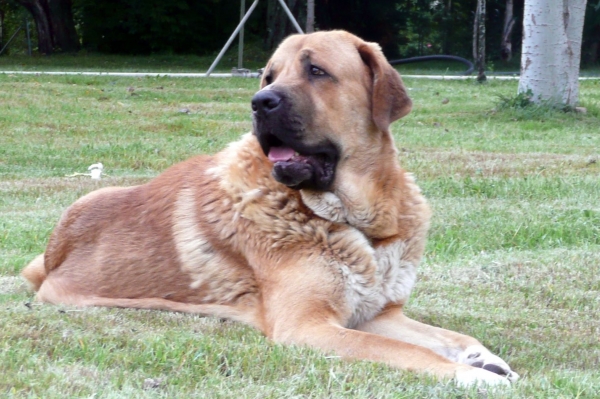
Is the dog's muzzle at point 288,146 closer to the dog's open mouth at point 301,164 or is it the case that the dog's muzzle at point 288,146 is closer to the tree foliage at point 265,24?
the dog's open mouth at point 301,164

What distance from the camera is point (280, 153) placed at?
446 centimetres

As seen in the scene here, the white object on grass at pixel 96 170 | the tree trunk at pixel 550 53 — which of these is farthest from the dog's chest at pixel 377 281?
the tree trunk at pixel 550 53

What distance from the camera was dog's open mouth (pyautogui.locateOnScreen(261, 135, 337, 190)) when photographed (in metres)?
4.36

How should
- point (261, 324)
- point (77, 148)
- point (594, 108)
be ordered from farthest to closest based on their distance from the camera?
1. point (594, 108)
2. point (77, 148)
3. point (261, 324)

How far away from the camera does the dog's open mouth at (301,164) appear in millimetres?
4363

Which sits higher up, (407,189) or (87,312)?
(407,189)

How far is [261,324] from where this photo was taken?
172 inches

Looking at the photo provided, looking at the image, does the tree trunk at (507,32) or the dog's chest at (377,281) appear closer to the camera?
the dog's chest at (377,281)

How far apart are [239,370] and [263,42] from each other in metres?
31.6

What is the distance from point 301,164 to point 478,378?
4.69 feet

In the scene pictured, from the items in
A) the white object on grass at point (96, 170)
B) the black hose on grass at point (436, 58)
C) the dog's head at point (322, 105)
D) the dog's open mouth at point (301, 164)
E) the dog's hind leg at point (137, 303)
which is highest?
the dog's head at point (322, 105)

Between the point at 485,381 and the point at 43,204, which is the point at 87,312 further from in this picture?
the point at 43,204

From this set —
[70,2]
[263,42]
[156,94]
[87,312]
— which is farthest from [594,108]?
[70,2]

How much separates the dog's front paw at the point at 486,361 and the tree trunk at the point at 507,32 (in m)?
32.0
